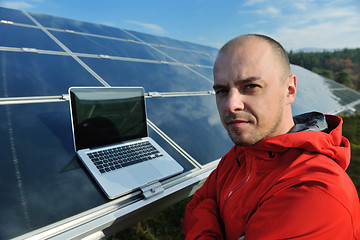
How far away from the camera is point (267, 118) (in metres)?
1.33

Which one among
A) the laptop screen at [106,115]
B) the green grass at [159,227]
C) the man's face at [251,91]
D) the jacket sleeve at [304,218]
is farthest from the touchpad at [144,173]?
the green grass at [159,227]

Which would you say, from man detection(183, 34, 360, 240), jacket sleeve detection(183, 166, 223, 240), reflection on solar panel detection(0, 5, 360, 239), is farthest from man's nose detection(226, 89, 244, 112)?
reflection on solar panel detection(0, 5, 360, 239)

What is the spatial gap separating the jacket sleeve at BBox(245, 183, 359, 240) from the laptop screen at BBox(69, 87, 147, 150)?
124cm

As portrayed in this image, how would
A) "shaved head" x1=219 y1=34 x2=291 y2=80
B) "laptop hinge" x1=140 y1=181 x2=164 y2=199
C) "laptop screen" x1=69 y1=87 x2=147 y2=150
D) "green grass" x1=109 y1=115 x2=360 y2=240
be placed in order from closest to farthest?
"shaved head" x1=219 y1=34 x2=291 y2=80 → "laptop hinge" x1=140 y1=181 x2=164 y2=199 → "laptop screen" x1=69 y1=87 x2=147 y2=150 → "green grass" x1=109 y1=115 x2=360 y2=240

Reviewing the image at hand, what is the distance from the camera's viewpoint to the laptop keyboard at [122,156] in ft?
5.11

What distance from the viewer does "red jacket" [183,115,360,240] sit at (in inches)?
35.7

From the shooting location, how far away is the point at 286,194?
101 cm

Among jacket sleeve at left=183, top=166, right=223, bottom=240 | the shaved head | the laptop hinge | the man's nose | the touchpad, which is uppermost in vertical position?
the shaved head

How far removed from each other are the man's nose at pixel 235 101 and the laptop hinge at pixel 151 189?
76cm

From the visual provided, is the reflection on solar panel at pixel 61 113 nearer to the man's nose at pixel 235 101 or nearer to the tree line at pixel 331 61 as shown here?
the man's nose at pixel 235 101

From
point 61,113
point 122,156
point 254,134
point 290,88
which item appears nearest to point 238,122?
point 254,134

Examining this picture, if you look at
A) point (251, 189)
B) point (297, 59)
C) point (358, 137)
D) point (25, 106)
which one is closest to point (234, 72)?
point (251, 189)

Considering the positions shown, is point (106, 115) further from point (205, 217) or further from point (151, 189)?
point (205, 217)

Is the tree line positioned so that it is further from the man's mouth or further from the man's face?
the man's mouth
